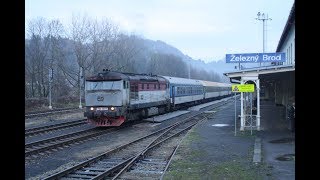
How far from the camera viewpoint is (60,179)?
977 centimetres

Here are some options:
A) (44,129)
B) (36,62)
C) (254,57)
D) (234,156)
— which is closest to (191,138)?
(234,156)

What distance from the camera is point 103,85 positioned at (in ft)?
70.7

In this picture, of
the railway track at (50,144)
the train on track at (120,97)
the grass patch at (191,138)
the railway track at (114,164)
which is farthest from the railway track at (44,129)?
the grass patch at (191,138)

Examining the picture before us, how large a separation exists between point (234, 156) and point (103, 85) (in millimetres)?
10946

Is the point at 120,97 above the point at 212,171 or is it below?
above

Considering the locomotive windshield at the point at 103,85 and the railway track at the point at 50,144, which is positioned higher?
the locomotive windshield at the point at 103,85

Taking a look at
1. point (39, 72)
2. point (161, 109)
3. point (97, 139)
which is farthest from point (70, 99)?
point (97, 139)

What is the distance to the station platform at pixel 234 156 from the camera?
9805mm

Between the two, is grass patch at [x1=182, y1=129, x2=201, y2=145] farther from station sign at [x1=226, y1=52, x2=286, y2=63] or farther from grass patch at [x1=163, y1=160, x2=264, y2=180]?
grass patch at [x1=163, y1=160, x2=264, y2=180]

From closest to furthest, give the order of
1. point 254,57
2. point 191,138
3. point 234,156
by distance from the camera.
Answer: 1. point 234,156
2. point 191,138
3. point 254,57

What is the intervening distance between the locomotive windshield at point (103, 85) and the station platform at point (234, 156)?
16.9 ft

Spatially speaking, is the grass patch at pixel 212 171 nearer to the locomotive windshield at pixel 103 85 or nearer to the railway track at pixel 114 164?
the railway track at pixel 114 164

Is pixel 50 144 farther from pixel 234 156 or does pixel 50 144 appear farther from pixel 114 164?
pixel 234 156

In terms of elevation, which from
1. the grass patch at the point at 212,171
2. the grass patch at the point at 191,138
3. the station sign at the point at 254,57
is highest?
the station sign at the point at 254,57
